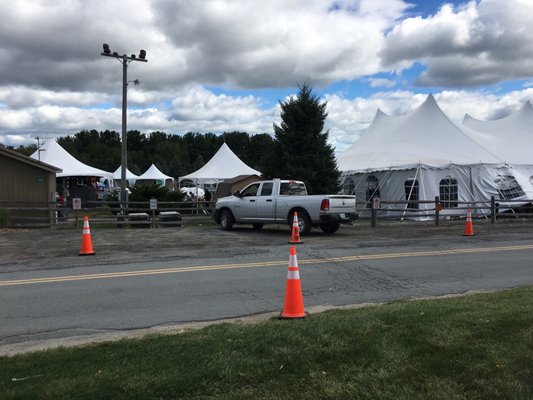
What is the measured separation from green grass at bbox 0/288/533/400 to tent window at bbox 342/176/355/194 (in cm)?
2372

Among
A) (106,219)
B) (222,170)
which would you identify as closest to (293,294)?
(106,219)

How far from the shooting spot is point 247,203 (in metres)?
17.9

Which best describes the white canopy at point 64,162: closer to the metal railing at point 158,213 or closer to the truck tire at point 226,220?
the metal railing at point 158,213

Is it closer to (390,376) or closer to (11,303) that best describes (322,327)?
(390,376)

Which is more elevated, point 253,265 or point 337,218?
point 337,218

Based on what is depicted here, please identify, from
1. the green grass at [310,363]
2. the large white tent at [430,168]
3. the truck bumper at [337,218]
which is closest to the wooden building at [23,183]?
the truck bumper at [337,218]

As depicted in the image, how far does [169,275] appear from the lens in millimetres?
9383

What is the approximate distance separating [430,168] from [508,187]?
403cm

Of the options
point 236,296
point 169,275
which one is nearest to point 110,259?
point 169,275

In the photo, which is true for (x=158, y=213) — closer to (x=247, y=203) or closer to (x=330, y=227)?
(x=247, y=203)

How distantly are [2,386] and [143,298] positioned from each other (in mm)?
3622

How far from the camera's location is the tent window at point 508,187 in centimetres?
2512

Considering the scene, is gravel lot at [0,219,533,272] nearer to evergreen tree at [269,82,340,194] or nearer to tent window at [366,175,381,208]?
evergreen tree at [269,82,340,194]

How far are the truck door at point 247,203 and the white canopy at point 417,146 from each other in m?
11.2
